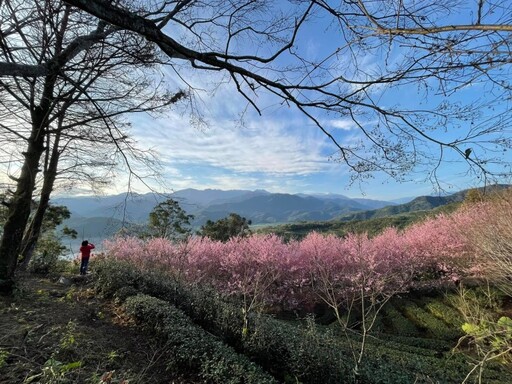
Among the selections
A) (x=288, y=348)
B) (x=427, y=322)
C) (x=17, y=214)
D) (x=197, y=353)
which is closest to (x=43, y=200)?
(x=17, y=214)

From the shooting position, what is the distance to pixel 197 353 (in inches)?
162

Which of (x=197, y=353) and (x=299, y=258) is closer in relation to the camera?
(x=197, y=353)

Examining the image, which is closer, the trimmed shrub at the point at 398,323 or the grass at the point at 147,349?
the grass at the point at 147,349

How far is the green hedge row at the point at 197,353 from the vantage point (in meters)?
3.60

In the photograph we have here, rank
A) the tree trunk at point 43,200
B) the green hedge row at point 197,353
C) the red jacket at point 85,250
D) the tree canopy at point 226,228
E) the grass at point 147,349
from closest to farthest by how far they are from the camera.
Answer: the grass at point 147,349 → the green hedge row at point 197,353 → the tree trunk at point 43,200 → the red jacket at point 85,250 → the tree canopy at point 226,228

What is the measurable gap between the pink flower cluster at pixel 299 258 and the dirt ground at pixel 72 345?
584 centimetres

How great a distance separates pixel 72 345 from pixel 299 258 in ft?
35.8

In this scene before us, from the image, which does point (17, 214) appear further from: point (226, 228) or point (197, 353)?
point (226, 228)

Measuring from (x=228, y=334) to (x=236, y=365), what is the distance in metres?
1.60

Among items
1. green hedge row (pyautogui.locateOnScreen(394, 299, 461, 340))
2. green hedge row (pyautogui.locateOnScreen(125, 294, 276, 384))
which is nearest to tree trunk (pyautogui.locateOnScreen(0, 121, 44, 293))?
green hedge row (pyautogui.locateOnScreen(125, 294, 276, 384))

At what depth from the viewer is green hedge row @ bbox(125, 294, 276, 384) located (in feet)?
11.8

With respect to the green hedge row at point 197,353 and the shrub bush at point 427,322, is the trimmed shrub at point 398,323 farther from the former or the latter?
the green hedge row at point 197,353

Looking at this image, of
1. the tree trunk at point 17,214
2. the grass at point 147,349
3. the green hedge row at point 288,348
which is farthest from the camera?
the tree trunk at point 17,214

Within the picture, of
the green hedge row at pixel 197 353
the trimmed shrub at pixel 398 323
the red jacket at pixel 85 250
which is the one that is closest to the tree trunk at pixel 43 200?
the red jacket at pixel 85 250
